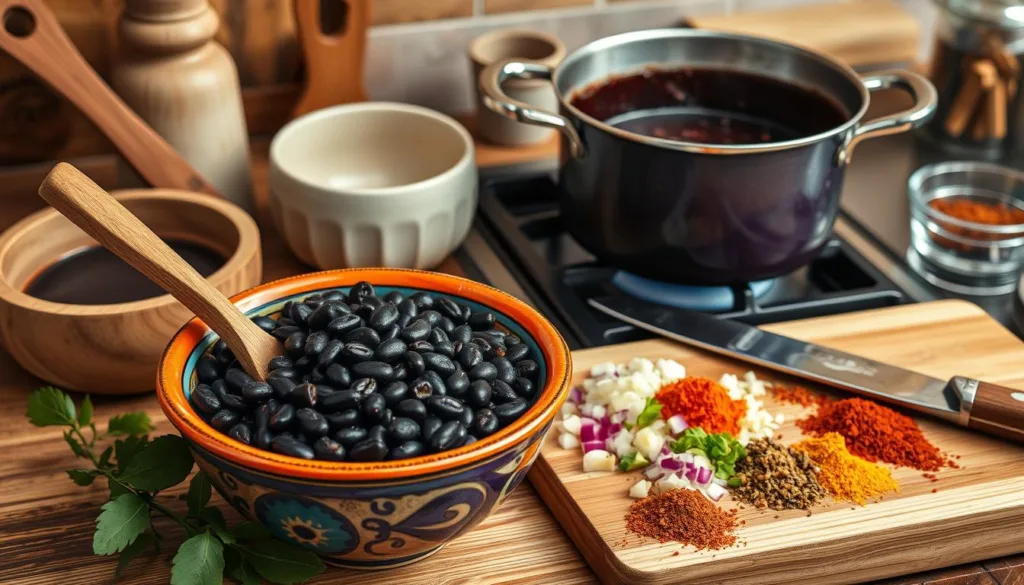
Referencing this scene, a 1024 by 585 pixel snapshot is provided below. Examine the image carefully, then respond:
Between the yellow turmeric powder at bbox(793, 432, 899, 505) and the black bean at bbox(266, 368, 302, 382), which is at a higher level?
the black bean at bbox(266, 368, 302, 382)

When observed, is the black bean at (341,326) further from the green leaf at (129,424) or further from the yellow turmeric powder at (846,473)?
the yellow turmeric powder at (846,473)

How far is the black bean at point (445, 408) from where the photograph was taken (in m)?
0.75

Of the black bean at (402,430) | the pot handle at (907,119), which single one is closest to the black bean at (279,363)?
the black bean at (402,430)

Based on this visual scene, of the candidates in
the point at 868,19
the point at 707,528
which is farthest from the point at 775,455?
the point at 868,19

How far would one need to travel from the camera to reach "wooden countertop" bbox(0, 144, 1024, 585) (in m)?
0.80

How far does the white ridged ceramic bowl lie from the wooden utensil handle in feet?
1.66

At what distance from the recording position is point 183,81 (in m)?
1.14

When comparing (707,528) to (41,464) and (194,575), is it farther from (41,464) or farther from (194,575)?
(41,464)

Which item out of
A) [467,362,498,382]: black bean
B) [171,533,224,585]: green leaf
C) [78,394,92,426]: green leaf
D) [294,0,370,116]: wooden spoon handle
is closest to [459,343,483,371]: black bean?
[467,362,498,382]: black bean

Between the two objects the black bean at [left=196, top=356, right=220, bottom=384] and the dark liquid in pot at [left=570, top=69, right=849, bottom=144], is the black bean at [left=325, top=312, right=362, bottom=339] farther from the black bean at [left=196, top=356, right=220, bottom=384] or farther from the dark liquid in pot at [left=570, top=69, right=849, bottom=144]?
the dark liquid in pot at [left=570, top=69, right=849, bottom=144]

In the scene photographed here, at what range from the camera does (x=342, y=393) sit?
2.44ft

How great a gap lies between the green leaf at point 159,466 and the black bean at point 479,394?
0.72ft

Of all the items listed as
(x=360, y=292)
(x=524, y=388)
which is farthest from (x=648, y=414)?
(x=360, y=292)

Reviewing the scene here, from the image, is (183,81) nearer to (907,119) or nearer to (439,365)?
(439,365)
